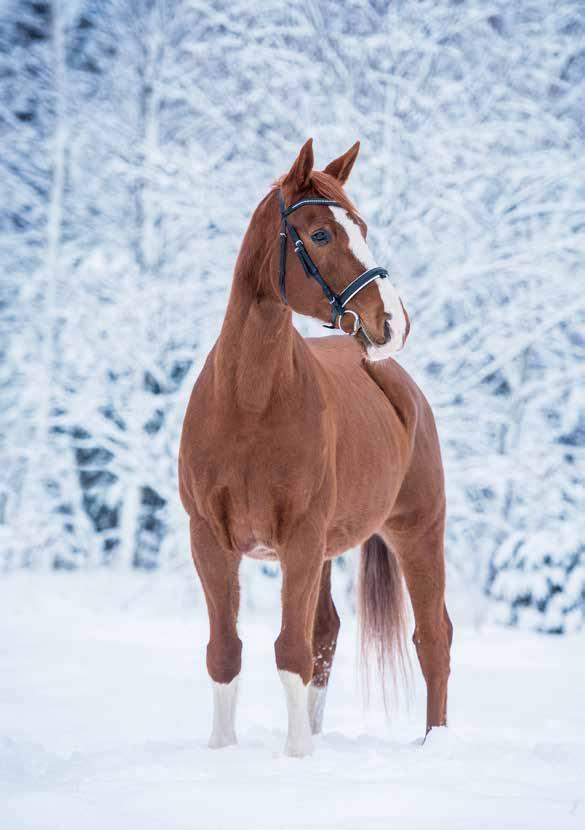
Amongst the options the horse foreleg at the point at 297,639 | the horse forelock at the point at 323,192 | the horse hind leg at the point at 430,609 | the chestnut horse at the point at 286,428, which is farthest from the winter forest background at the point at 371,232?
the horse foreleg at the point at 297,639

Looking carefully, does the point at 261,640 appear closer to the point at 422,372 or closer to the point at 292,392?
the point at 422,372

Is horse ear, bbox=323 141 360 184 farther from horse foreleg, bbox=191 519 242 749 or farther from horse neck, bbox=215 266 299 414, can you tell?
horse foreleg, bbox=191 519 242 749

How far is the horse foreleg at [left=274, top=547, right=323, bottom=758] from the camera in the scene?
125 inches

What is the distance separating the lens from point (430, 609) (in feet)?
13.9

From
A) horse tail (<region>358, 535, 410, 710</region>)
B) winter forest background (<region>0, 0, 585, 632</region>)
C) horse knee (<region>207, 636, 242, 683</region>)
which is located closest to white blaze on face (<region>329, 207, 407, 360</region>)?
horse knee (<region>207, 636, 242, 683</region>)

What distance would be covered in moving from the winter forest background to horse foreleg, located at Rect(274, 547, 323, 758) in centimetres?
576

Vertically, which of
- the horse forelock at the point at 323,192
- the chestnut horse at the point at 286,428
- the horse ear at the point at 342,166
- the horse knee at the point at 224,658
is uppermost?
the horse ear at the point at 342,166

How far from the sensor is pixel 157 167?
942 cm

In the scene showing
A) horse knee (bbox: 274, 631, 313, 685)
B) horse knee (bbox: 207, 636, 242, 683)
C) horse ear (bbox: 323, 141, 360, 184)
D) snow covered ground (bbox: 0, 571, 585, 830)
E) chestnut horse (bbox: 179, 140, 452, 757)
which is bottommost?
snow covered ground (bbox: 0, 571, 585, 830)

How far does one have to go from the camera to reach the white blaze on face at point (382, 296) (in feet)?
9.75

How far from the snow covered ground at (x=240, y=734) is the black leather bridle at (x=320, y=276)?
1.51 m

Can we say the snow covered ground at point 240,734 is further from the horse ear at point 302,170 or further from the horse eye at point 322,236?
the horse ear at point 302,170

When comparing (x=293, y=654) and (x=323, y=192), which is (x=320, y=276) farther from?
(x=293, y=654)

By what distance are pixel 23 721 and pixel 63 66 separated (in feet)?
27.5
